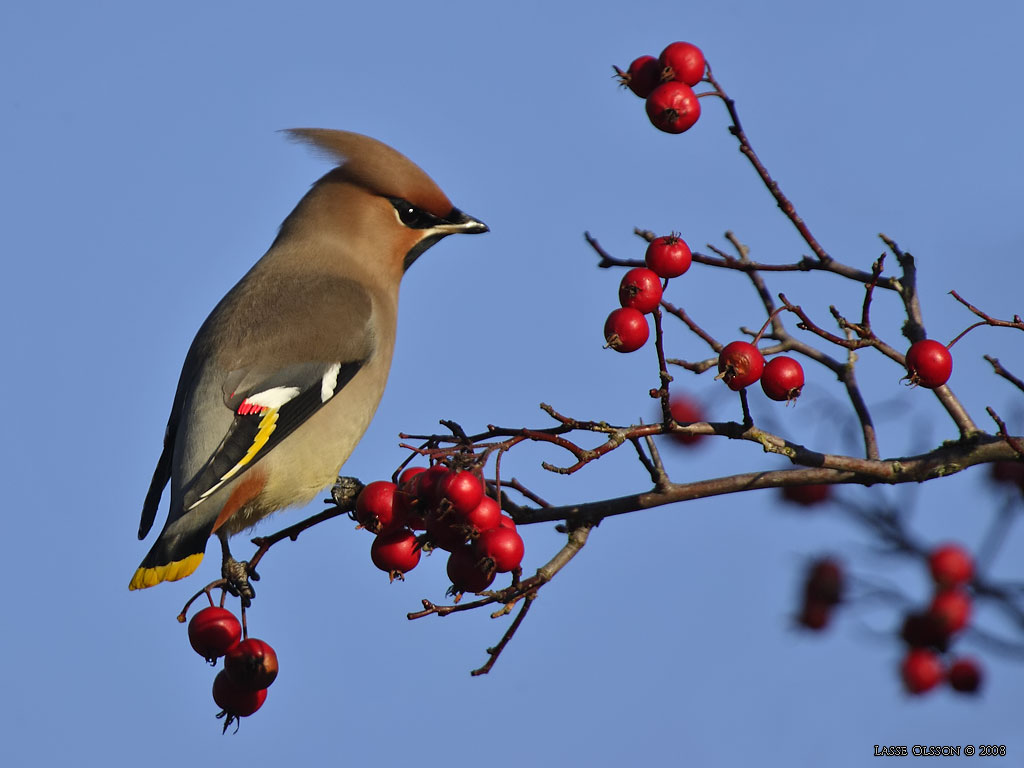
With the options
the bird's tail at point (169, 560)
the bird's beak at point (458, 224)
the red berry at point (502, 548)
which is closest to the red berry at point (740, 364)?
the red berry at point (502, 548)

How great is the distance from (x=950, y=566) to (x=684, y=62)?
1.14 m

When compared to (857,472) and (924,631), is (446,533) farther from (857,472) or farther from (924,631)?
(924,631)

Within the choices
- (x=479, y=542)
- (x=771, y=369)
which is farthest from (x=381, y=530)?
(x=771, y=369)

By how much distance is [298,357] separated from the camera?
4.01m

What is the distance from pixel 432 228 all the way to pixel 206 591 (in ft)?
7.26

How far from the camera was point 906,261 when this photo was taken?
2.68 meters

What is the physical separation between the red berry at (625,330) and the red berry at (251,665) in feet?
3.56

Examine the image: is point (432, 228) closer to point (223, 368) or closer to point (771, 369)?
point (223, 368)

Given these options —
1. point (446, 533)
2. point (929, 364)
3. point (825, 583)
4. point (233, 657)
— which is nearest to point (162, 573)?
point (233, 657)

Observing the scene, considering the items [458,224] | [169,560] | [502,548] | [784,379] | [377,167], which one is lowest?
[502,548]

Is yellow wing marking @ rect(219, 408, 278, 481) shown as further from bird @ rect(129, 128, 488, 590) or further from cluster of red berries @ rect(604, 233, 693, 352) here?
cluster of red berries @ rect(604, 233, 693, 352)

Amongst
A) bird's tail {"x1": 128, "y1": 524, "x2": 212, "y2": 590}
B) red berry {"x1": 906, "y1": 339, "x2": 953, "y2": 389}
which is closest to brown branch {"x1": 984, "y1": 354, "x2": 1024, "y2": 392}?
red berry {"x1": 906, "y1": 339, "x2": 953, "y2": 389}

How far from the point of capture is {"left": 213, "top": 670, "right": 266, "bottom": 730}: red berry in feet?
9.25

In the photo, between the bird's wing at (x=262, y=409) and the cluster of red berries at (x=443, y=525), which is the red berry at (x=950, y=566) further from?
the bird's wing at (x=262, y=409)
